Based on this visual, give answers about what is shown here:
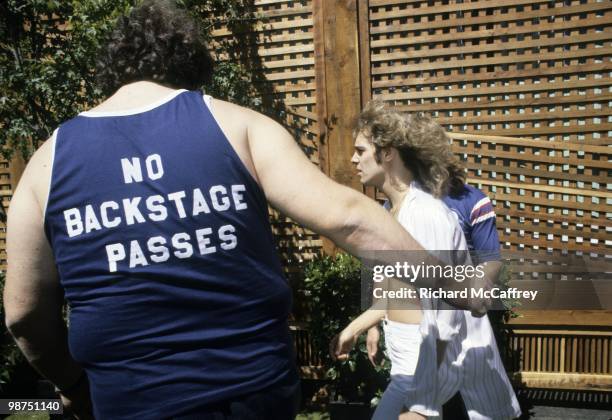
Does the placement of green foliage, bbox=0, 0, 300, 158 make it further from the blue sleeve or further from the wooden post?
the blue sleeve

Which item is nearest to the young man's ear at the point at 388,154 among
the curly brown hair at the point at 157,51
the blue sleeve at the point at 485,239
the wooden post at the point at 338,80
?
the blue sleeve at the point at 485,239

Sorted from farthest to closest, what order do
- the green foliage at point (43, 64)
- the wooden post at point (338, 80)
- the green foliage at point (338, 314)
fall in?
the wooden post at point (338, 80)
the green foliage at point (338, 314)
the green foliage at point (43, 64)

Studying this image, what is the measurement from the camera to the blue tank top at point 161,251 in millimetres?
1093

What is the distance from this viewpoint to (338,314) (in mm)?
3744

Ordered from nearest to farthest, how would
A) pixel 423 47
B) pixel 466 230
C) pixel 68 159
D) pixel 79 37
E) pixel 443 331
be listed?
pixel 68 159 → pixel 443 331 → pixel 466 230 → pixel 79 37 → pixel 423 47

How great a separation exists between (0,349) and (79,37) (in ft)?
6.98

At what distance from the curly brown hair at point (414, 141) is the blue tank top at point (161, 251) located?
1774mm

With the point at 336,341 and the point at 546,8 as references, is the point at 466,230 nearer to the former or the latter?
the point at 336,341

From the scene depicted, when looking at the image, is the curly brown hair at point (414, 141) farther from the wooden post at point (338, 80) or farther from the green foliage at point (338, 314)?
the wooden post at point (338, 80)

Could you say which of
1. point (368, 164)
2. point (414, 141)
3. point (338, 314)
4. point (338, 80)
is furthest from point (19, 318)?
point (338, 80)

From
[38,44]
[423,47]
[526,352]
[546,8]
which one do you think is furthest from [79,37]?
[526,352]

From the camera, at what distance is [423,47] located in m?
4.20

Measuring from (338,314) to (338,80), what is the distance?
178 centimetres

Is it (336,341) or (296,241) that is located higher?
(336,341)
